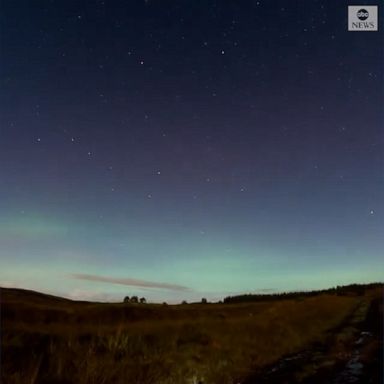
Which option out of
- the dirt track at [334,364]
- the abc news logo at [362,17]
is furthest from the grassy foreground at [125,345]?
the abc news logo at [362,17]

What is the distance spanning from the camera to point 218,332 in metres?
14.0

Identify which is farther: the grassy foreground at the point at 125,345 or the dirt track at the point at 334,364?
the dirt track at the point at 334,364

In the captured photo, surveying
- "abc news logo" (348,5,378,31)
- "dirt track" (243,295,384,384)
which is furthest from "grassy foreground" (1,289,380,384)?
"abc news logo" (348,5,378,31)

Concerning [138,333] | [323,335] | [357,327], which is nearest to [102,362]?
[138,333]

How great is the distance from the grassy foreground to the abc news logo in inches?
254

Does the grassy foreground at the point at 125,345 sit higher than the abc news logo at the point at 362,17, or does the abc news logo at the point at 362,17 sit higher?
the abc news logo at the point at 362,17

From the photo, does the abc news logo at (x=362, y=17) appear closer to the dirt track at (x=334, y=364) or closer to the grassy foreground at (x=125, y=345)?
the dirt track at (x=334, y=364)

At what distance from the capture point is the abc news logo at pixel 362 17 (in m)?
9.29

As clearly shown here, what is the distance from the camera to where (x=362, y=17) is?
936 centimetres

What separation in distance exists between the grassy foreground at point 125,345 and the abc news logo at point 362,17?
21.2ft

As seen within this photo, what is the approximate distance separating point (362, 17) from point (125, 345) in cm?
712

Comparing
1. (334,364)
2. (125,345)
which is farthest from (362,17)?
(125,345)

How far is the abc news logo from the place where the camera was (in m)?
9.29

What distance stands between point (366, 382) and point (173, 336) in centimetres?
464
